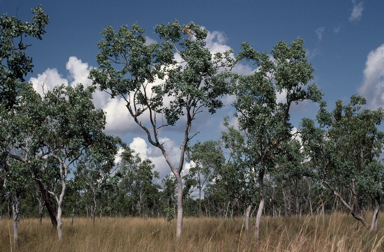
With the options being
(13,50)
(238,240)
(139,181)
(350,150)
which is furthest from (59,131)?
(139,181)

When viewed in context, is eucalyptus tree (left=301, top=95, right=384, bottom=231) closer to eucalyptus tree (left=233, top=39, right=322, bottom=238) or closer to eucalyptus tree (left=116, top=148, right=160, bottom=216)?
eucalyptus tree (left=233, top=39, right=322, bottom=238)

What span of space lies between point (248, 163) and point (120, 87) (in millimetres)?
8832

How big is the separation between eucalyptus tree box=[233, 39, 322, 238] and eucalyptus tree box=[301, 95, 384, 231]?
5.27 ft

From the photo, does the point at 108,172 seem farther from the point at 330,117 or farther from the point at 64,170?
the point at 330,117

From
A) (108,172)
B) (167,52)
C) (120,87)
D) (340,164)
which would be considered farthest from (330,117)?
(108,172)

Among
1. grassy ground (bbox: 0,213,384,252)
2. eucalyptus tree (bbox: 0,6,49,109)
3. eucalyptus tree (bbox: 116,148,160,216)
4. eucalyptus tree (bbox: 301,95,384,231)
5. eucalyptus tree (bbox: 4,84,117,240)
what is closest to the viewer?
grassy ground (bbox: 0,213,384,252)

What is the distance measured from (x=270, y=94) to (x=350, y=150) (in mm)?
9635

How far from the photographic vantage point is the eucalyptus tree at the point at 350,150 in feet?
50.9

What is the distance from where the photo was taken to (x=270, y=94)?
14.6 meters

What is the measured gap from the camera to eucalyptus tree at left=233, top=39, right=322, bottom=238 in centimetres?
1374

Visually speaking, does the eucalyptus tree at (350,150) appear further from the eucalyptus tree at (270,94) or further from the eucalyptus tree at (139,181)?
the eucalyptus tree at (139,181)

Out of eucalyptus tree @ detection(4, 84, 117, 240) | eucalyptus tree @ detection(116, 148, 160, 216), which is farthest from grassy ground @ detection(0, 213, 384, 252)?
eucalyptus tree @ detection(116, 148, 160, 216)

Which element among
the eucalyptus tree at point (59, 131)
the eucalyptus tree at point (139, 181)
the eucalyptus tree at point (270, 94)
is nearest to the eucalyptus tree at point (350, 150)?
the eucalyptus tree at point (270, 94)

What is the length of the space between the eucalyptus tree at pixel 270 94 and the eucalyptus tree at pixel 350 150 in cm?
161
